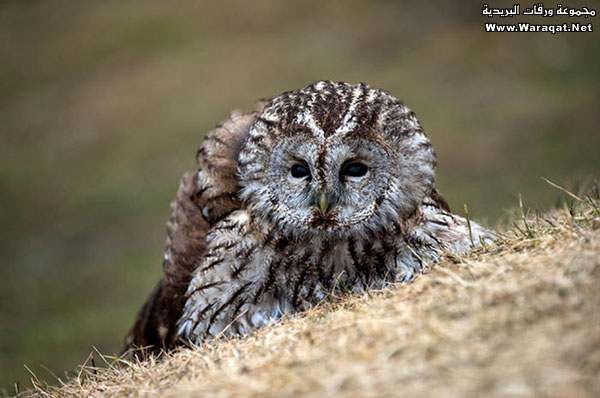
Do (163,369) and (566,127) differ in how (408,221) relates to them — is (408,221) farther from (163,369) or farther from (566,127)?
(566,127)

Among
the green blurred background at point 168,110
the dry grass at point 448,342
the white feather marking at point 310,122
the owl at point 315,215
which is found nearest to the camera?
the dry grass at point 448,342

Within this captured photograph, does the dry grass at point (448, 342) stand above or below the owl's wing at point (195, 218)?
below

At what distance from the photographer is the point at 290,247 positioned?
4.09 m

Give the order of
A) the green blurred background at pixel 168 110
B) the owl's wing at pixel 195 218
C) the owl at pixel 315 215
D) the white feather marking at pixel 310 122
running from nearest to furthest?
the white feather marking at pixel 310 122 < the owl at pixel 315 215 < the owl's wing at pixel 195 218 < the green blurred background at pixel 168 110

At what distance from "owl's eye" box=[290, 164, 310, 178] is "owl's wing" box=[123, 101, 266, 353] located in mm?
605

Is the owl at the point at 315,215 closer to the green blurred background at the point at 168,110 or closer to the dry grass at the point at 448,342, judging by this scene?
the dry grass at the point at 448,342

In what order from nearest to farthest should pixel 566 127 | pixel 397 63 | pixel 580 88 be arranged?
1. pixel 566 127
2. pixel 580 88
3. pixel 397 63

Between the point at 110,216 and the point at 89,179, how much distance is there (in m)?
2.16

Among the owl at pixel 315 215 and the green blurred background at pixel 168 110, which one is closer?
the owl at pixel 315 215

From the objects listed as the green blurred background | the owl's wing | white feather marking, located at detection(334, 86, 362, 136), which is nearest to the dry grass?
white feather marking, located at detection(334, 86, 362, 136)

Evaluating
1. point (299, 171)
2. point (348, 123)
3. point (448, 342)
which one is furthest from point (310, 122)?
point (448, 342)

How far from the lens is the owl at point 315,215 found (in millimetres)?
3783

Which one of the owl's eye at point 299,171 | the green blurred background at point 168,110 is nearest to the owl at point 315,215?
the owl's eye at point 299,171

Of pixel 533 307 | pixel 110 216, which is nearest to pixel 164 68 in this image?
pixel 110 216
